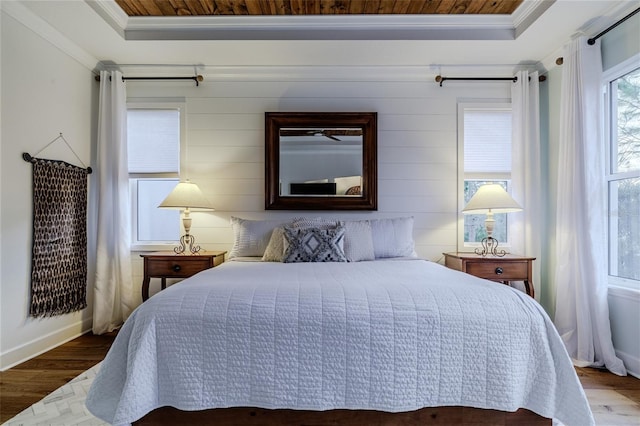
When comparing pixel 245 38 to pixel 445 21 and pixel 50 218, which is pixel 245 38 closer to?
pixel 445 21

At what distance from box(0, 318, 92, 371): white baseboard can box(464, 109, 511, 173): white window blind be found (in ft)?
12.6

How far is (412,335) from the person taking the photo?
140 cm

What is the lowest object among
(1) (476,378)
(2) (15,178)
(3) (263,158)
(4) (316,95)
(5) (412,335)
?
(1) (476,378)

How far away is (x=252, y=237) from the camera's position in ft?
9.65

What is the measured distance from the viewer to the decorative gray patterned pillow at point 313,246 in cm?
254

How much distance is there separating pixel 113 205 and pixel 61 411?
182cm

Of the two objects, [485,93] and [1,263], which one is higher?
[485,93]

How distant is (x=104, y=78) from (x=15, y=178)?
1.27 meters

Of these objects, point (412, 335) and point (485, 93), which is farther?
point (485, 93)

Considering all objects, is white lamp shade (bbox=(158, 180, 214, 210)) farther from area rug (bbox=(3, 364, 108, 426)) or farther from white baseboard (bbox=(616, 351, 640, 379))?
white baseboard (bbox=(616, 351, 640, 379))

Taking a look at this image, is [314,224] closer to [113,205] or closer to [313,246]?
[313,246]

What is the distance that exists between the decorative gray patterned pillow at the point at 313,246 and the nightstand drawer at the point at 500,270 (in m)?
1.11

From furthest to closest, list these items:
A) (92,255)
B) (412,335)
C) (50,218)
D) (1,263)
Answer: (92,255) < (50,218) < (1,263) < (412,335)

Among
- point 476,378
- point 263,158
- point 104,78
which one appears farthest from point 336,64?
point 476,378
